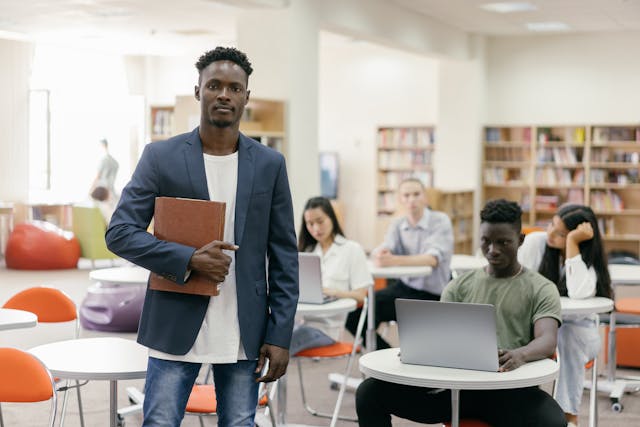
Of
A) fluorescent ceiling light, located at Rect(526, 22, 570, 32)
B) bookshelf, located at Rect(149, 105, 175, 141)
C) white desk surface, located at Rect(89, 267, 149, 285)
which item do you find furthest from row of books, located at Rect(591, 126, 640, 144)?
white desk surface, located at Rect(89, 267, 149, 285)

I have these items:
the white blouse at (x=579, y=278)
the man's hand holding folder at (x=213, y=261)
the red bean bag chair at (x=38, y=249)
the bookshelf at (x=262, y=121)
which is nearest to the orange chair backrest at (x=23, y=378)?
the man's hand holding folder at (x=213, y=261)

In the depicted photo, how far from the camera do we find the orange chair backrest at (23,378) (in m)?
2.80

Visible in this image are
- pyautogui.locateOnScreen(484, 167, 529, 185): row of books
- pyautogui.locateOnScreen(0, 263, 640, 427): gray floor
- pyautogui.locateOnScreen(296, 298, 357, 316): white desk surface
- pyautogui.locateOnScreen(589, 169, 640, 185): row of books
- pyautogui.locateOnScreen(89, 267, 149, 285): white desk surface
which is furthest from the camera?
pyautogui.locateOnScreen(484, 167, 529, 185): row of books

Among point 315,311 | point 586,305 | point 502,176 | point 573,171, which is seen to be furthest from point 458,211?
point 315,311

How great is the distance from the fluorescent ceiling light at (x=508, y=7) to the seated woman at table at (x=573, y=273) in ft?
21.4

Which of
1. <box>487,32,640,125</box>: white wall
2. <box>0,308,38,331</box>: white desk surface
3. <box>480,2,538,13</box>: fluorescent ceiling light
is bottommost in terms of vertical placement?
<box>0,308,38,331</box>: white desk surface

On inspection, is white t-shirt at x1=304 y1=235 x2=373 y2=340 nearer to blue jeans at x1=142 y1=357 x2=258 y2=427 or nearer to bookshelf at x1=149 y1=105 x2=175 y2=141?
blue jeans at x1=142 y1=357 x2=258 y2=427

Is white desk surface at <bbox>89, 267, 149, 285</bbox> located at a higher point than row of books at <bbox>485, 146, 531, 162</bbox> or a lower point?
lower

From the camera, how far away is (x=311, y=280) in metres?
4.40

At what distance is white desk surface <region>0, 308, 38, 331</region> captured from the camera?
3.36m

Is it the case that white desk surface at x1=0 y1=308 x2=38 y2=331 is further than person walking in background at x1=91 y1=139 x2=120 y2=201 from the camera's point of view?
No

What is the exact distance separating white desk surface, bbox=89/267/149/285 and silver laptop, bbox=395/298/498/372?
2.56 m

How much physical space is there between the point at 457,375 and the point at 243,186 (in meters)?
0.97

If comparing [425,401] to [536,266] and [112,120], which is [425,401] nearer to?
[536,266]
